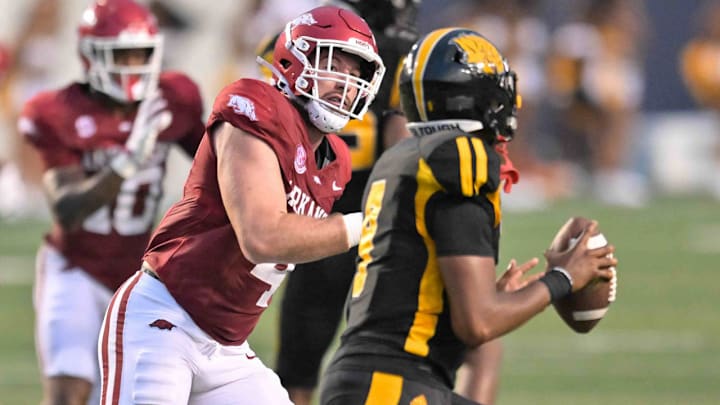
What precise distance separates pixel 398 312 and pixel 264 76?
2028 mm

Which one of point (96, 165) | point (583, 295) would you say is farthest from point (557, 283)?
point (96, 165)

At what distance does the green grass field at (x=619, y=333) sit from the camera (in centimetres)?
737

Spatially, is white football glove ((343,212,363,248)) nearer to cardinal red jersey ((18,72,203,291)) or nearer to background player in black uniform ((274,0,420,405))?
background player in black uniform ((274,0,420,405))

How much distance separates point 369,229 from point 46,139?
210 centimetres

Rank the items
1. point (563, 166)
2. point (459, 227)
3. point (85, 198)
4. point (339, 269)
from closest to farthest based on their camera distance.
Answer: point (459, 227), point (85, 198), point (339, 269), point (563, 166)

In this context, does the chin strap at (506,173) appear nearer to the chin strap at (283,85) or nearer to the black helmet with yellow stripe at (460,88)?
the black helmet with yellow stripe at (460,88)

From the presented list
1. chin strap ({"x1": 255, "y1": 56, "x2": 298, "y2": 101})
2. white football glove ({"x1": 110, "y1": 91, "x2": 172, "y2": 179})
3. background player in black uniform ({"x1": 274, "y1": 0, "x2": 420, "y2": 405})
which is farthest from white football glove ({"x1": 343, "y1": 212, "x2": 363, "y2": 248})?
white football glove ({"x1": 110, "y1": 91, "x2": 172, "y2": 179})

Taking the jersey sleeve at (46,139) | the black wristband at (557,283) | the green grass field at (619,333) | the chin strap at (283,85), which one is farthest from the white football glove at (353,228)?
the green grass field at (619,333)

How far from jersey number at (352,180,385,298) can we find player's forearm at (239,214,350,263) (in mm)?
96

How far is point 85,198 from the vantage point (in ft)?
17.6

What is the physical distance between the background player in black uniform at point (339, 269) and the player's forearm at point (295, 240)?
1.57 metres

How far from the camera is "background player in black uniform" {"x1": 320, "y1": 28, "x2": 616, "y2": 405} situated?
3.77 metres

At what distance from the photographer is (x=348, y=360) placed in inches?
156

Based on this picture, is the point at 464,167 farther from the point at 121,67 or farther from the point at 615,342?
the point at 615,342
